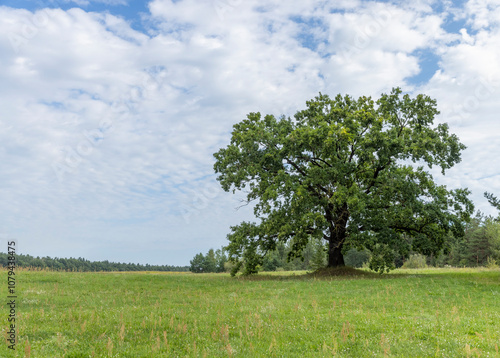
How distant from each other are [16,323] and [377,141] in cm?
3004

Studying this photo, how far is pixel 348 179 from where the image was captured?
34469mm

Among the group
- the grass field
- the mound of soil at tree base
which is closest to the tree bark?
the mound of soil at tree base

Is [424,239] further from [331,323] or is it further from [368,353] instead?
[368,353]

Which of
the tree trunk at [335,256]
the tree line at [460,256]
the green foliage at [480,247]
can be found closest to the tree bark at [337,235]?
the tree trunk at [335,256]

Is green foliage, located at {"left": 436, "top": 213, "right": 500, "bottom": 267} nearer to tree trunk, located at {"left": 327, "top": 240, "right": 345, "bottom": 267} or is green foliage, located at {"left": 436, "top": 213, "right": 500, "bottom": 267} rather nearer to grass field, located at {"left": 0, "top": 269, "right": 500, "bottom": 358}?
tree trunk, located at {"left": 327, "top": 240, "right": 345, "bottom": 267}

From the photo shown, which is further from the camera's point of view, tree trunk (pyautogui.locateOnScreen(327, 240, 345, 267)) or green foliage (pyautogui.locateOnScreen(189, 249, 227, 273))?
green foliage (pyautogui.locateOnScreen(189, 249, 227, 273))

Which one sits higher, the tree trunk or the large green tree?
the large green tree

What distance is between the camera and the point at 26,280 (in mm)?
27484

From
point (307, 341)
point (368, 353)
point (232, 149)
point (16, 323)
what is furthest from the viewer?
point (232, 149)

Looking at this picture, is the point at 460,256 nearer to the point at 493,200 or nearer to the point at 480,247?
the point at 480,247

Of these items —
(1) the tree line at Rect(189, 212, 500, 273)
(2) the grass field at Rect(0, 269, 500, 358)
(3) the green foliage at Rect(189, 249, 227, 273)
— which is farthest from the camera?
(3) the green foliage at Rect(189, 249, 227, 273)

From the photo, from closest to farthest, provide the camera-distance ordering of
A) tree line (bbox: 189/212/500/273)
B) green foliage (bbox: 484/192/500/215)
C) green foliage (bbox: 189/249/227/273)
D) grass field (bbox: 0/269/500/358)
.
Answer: grass field (bbox: 0/269/500/358) → green foliage (bbox: 484/192/500/215) → tree line (bbox: 189/212/500/273) → green foliage (bbox: 189/249/227/273)

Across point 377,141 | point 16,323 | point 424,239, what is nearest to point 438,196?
point 424,239

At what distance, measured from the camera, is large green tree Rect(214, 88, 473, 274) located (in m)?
32.9
